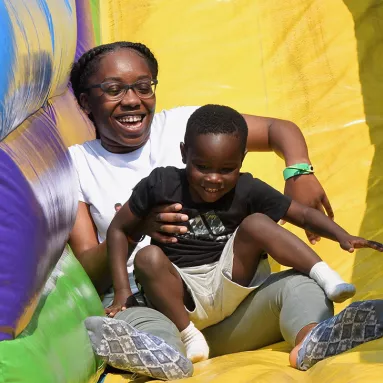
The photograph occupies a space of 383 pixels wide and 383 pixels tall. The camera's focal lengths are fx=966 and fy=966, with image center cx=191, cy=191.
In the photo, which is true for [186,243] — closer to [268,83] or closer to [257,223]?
[257,223]

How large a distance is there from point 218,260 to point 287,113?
1078 mm

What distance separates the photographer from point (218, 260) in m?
1.97

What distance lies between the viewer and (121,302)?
2.00 meters

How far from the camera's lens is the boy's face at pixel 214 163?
6.30 ft

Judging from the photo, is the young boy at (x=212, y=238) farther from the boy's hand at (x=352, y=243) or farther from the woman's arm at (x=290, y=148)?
the woman's arm at (x=290, y=148)

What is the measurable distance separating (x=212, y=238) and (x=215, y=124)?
0.23m

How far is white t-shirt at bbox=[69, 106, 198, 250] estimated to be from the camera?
2242 mm

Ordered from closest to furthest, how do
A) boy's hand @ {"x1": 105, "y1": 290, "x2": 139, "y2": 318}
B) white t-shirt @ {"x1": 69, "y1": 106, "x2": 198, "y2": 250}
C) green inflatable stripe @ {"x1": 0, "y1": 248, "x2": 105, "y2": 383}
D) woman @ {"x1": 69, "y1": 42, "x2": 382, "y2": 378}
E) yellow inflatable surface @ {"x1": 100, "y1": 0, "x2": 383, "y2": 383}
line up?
green inflatable stripe @ {"x1": 0, "y1": 248, "x2": 105, "y2": 383}
woman @ {"x1": 69, "y1": 42, "x2": 382, "y2": 378}
boy's hand @ {"x1": 105, "y1": 290, "x2": 139, "y2": 318}
white t-shirt @ {"x1": 69, "y1": 106, "x2": 198, "y2": 250}
yellow inflatable surface @ {"x1": 100, "y1": 0, "x2": 383, "y2": 383}

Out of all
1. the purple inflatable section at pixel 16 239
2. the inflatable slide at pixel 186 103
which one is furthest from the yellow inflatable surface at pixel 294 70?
the purple inflatable section at pixel 16 239

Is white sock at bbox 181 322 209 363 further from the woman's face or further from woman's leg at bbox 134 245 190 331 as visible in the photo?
the woman's face

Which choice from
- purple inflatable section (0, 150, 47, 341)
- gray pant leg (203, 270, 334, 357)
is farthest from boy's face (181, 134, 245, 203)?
purple inflatable section (0, 150, 47, 341)

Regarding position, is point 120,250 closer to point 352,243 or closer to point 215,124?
point 215,124

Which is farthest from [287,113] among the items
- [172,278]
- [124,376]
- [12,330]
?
[12,330]

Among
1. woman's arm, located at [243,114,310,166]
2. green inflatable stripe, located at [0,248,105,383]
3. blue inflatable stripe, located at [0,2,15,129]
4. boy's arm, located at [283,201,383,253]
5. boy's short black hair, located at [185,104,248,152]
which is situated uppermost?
blue inflatable stripe, located at [0,2,15,129]
